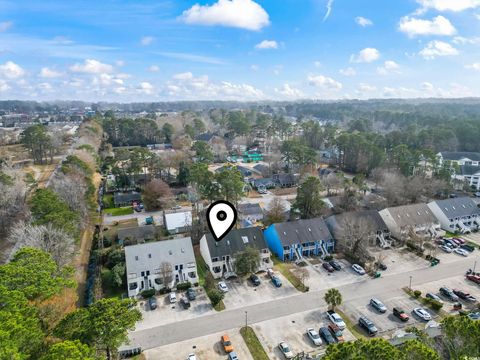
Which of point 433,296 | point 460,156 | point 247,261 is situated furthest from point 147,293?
point 460,156

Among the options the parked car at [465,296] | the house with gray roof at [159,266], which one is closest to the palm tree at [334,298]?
the parked car at [465,296]

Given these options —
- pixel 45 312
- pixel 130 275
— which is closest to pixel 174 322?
pixel 130 275

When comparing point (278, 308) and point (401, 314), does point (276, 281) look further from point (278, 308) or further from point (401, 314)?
point (401, 314)

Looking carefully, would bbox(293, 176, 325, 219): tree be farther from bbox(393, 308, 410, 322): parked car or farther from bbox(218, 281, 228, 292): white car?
bbox(393, 308, 410, 322): parked car

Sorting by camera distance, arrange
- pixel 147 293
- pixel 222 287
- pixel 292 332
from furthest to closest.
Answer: pixel 222 287
pixel 147 293
pixel 292 332

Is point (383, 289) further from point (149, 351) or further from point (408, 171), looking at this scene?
point (408, 171)

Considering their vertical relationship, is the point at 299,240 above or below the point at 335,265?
above
